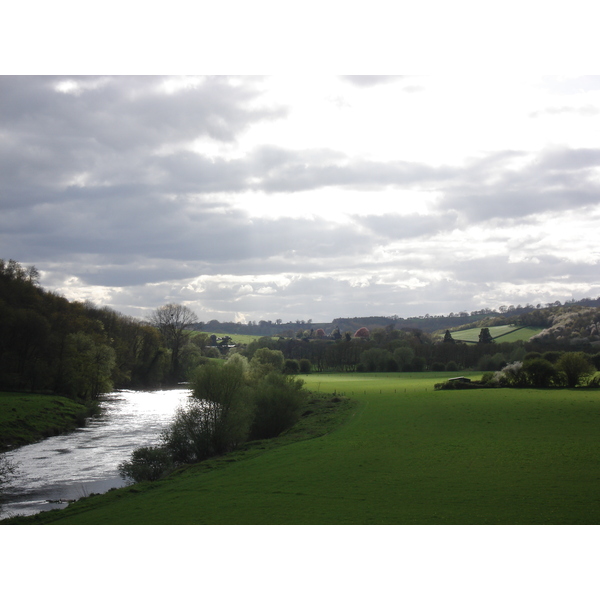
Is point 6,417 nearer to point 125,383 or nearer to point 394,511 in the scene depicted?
point 394,511

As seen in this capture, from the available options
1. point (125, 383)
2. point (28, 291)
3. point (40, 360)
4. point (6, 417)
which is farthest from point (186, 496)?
point (125, 383)

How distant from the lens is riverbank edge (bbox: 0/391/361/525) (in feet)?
75.2

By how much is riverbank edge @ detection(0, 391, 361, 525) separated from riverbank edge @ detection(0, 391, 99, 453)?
67.5 feet

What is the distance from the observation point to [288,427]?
48.0m

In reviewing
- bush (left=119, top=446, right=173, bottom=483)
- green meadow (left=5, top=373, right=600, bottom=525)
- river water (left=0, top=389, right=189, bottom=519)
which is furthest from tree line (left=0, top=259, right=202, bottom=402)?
green meadow (left=5, top=373, right=600, bottom=525)

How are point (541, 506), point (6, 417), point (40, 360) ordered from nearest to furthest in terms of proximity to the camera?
point (541, 506) < point (6, 417) < point (40, 360)

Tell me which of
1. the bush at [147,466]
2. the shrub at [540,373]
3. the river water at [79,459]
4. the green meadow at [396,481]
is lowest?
the river water at [79,459]

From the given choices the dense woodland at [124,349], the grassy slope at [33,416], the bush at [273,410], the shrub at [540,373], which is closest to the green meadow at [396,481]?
the bush at [273,410]

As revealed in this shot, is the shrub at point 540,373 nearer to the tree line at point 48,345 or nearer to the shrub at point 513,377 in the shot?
the shrub at point 513,377

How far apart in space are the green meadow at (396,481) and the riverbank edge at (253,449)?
168mm

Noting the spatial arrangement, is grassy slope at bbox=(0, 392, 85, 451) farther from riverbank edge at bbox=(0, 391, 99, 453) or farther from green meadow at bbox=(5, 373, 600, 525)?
green meadow at bbox=(5, 373, 600, 525)

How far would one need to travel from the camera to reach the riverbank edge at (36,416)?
1762 inches

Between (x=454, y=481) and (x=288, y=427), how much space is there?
86.3 feet

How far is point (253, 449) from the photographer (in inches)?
1444
